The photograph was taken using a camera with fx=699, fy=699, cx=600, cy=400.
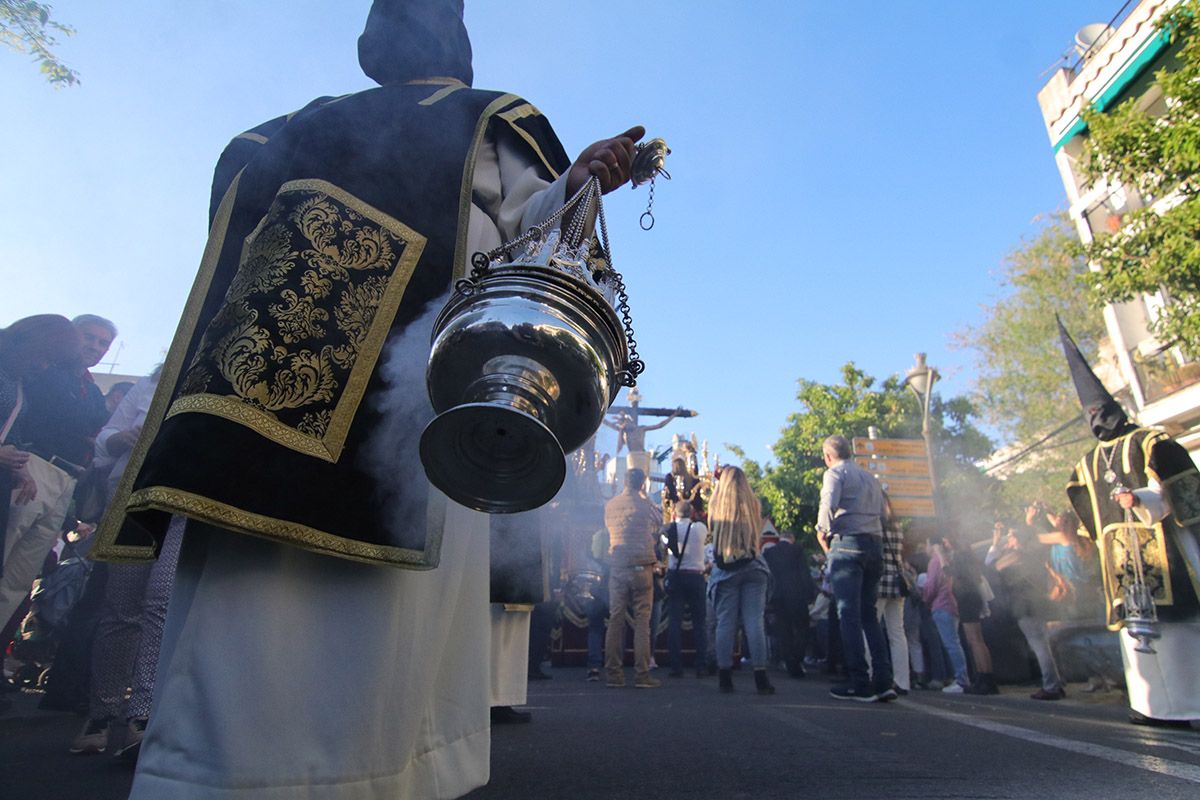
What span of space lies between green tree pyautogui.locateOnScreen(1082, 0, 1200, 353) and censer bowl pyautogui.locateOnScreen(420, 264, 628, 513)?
7.58 meters

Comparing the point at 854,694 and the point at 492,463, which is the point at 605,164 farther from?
the point at 854,694

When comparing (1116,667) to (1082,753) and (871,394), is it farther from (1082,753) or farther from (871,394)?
(871,394)

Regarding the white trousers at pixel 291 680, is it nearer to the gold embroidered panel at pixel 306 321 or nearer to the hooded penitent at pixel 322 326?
the hooded penitent at pixel 322 326

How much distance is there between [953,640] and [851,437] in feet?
66.3

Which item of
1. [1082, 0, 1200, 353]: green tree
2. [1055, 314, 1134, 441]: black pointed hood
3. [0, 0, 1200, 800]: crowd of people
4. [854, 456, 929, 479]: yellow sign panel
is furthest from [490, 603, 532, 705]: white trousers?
[854, 456, 929, 479]: yellow sign panel

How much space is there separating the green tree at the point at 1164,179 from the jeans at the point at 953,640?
3615mm

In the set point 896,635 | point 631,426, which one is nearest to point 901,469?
point 896,635

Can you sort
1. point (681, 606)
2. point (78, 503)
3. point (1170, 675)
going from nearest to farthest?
point (78, 503), point (1170, 675), point (681, 606)

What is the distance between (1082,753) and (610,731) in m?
1.94

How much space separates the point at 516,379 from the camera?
1.13 meters

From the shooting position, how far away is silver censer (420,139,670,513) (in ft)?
3.58

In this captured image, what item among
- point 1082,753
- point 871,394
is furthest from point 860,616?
point 871,394

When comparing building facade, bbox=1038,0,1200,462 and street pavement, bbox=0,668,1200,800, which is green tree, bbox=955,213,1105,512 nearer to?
building facade, bbox=1038,0,1200,462

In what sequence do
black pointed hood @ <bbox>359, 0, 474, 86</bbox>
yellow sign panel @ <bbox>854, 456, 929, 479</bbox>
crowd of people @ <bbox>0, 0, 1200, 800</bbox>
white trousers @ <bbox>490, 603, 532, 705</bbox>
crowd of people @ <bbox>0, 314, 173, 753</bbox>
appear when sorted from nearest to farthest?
1. crowd of people @ <bbox>0, 0, 1200, 800</bbox>
2. black pointed hood @ <bbox>359, 0, 474, 86</bbox>
3. crowd of people @ <bbox>0, 314, 173, 753</bbox>
4. white trousers @ <bbox>490, 603, 532, 705</bbox>
5. yellow sign panel @ <bbox>854, 456, 929, 479</bbox>
